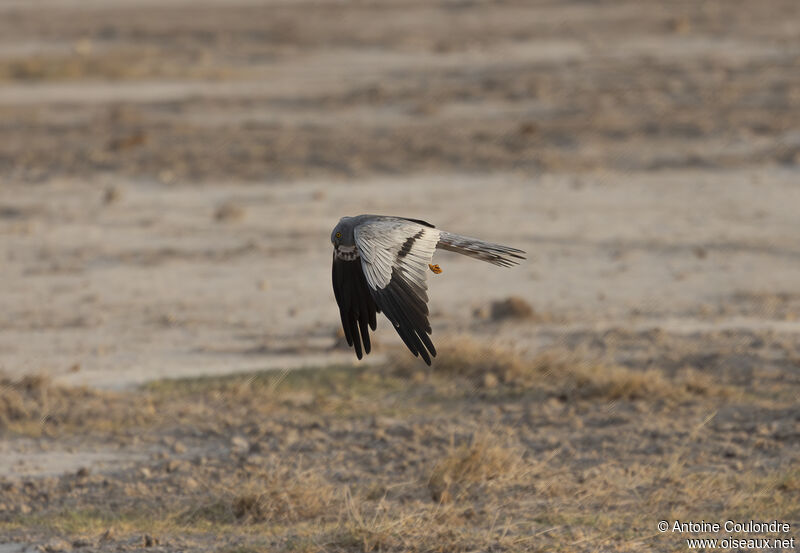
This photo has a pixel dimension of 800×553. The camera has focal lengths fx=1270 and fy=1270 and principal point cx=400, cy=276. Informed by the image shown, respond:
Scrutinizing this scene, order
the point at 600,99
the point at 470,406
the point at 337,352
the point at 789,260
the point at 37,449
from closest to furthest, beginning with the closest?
the point at 37,449
the point at 470,406
the point at 337,352
the point at 789,260
the point at 600,99

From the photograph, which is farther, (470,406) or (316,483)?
(470,406)

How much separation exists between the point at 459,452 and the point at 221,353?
321 cm

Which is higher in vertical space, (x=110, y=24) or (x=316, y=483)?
(x=110, y=24)

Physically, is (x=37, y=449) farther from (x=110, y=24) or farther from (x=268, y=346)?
(x=110, y=24)

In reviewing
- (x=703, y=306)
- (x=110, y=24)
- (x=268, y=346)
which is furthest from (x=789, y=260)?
(x=110, y=24)

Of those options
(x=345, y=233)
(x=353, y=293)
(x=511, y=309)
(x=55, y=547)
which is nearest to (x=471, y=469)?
(x=353, y=293)

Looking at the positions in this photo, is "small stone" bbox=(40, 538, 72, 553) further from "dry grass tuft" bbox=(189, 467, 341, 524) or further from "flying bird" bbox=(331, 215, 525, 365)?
"flying bird" bbox=(331, 215, 525, 365)

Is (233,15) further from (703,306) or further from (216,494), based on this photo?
(216,494)

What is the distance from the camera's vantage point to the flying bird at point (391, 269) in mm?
5059

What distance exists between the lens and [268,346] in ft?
31.1

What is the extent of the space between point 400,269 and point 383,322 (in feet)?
15.7

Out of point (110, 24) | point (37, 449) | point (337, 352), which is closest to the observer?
point (37, 449)

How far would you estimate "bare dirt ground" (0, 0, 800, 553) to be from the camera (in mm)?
6449

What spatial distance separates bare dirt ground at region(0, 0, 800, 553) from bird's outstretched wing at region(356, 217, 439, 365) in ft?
3.63
